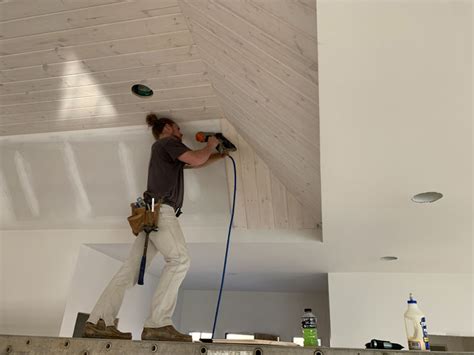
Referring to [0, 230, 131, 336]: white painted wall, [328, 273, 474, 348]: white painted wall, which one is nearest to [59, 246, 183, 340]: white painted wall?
[0, 230, 131, 336]: white painted wall

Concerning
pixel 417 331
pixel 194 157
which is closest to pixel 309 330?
pixel 417 331

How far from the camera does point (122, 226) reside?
11.2 feet

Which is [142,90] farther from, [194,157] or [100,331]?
[100,331]

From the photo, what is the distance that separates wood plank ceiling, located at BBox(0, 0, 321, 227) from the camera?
1.67m

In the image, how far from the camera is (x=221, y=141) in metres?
2.78

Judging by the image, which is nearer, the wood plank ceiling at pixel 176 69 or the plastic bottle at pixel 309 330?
the wood plank ceiling at pixel 176 69

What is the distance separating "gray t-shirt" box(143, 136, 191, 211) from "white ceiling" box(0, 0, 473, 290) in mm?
510

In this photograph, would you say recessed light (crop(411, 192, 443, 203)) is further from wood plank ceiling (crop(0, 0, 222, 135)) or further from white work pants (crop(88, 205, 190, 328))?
wood plank ceiling (crop(0, 0, 222, 135))

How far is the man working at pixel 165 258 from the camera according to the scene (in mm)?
1847

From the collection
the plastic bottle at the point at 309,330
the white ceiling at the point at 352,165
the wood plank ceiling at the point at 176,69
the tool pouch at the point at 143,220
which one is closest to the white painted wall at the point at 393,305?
the white ceiling at the point at 352,165

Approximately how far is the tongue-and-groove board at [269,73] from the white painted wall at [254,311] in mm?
3355

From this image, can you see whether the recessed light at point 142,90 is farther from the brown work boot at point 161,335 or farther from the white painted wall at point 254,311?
the white painted wall at point 254,311

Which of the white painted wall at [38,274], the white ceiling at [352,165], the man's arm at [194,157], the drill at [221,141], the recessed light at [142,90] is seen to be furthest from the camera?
the white painted wall at [38,274]

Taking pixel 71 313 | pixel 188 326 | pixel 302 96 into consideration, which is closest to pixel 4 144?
pixel 71 313
